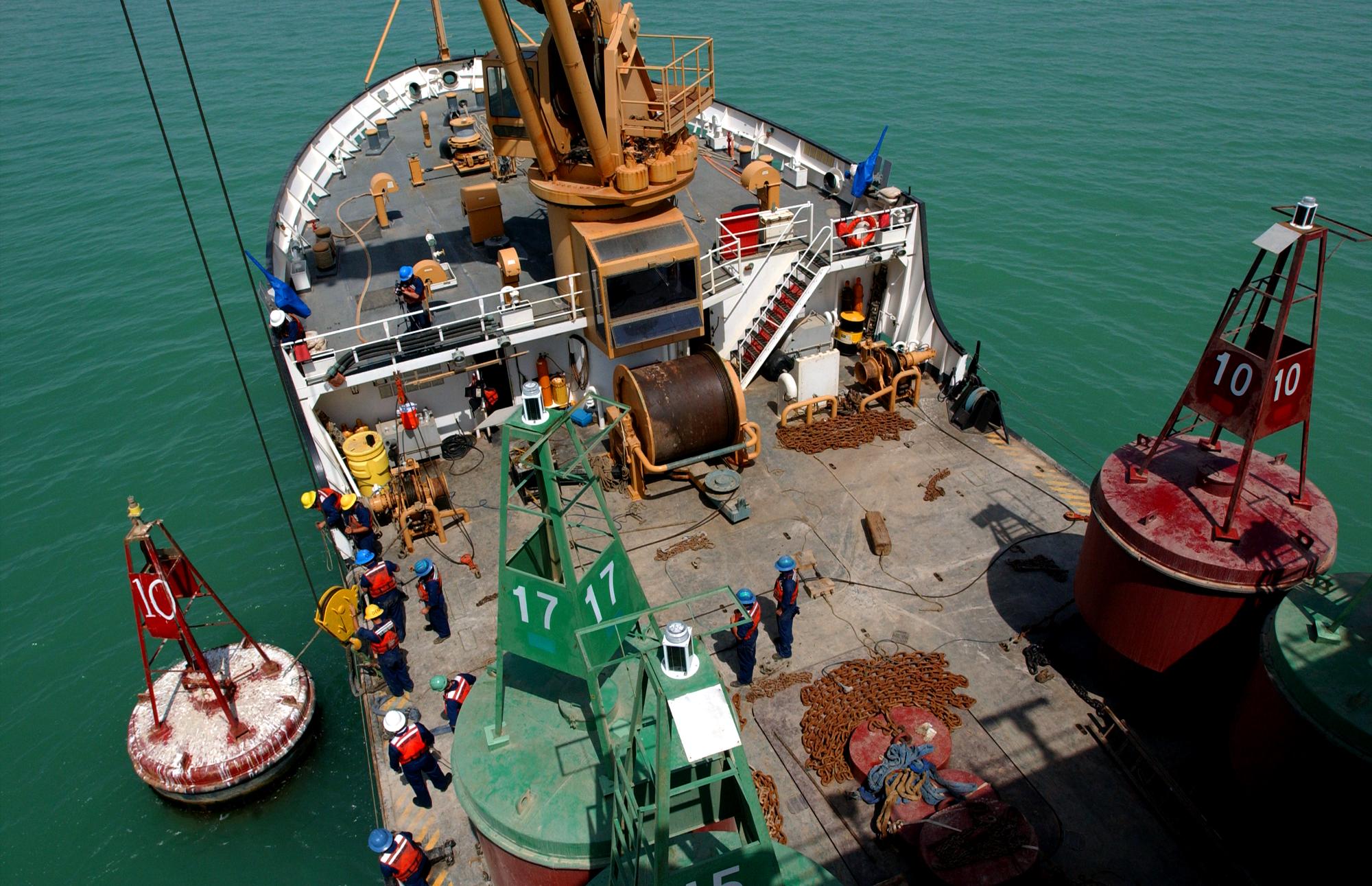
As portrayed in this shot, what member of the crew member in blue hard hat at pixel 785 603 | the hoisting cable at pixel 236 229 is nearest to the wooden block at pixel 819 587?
the crew member in blue hard hat at pixel 785 603

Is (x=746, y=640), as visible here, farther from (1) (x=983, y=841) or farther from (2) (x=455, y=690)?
(2) (x=455, y=690)

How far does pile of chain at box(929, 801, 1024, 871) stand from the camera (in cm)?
1038

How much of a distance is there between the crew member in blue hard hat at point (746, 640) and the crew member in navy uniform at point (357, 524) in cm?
704

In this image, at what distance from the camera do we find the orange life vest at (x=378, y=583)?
14133 millimetres

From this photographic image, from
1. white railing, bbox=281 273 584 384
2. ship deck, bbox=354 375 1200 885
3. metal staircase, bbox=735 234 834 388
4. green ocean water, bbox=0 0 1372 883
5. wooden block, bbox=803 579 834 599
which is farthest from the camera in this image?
metal staircase, bbox=735 234 834 388

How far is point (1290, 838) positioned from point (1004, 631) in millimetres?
4809

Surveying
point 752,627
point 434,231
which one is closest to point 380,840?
point 752,627

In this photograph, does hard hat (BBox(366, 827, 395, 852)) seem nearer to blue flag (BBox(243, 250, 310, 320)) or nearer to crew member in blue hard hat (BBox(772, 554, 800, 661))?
crew member in blue hard hat (BBox(772, 554, 800, 661))

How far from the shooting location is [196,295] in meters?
33.9

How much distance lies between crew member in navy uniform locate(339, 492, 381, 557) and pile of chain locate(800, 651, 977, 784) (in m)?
8.24

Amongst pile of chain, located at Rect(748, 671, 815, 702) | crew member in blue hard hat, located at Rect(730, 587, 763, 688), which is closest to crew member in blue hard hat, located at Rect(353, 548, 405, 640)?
crew member in blue hard hat, located at Rect(730, 587, 763, 688)

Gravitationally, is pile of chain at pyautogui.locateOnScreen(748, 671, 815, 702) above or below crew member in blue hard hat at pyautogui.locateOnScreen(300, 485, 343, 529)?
below

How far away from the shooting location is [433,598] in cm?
1430

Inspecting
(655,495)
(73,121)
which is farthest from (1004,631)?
(73,121)
